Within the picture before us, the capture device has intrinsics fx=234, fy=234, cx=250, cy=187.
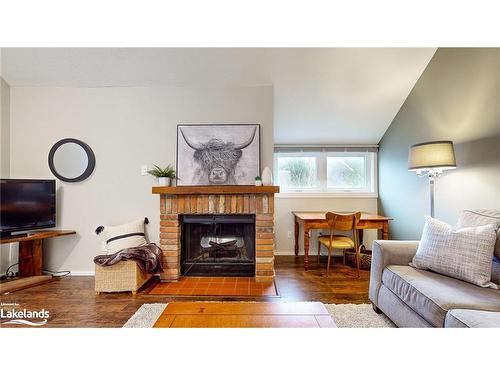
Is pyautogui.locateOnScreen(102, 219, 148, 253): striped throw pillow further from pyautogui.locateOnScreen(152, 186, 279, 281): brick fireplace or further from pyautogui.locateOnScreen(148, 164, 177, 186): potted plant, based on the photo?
pyautogui.locateOnScreen(148, 164, 177, 186): potted plant

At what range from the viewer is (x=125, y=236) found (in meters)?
2.54

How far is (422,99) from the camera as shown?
8.59 ft

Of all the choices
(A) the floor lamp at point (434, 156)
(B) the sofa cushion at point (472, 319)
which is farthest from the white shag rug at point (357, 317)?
(A) the floor lamp at point (434, 156)

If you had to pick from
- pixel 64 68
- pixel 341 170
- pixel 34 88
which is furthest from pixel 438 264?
pixel 34 88

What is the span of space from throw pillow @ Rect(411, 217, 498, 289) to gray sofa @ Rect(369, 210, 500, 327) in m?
0.05

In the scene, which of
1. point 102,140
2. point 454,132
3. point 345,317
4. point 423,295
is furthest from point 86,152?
point 454,132

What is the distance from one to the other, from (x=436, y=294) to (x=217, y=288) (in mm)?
1726

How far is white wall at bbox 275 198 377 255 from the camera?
11.5ft

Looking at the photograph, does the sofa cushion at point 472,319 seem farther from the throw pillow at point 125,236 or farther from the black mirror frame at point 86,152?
the black mirror frame at point 86,152

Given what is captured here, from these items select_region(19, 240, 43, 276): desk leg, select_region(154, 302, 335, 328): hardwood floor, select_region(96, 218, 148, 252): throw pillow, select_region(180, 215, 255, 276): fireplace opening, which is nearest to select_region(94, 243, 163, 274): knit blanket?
select_region(96, 218, 148, 252): throw pillow
